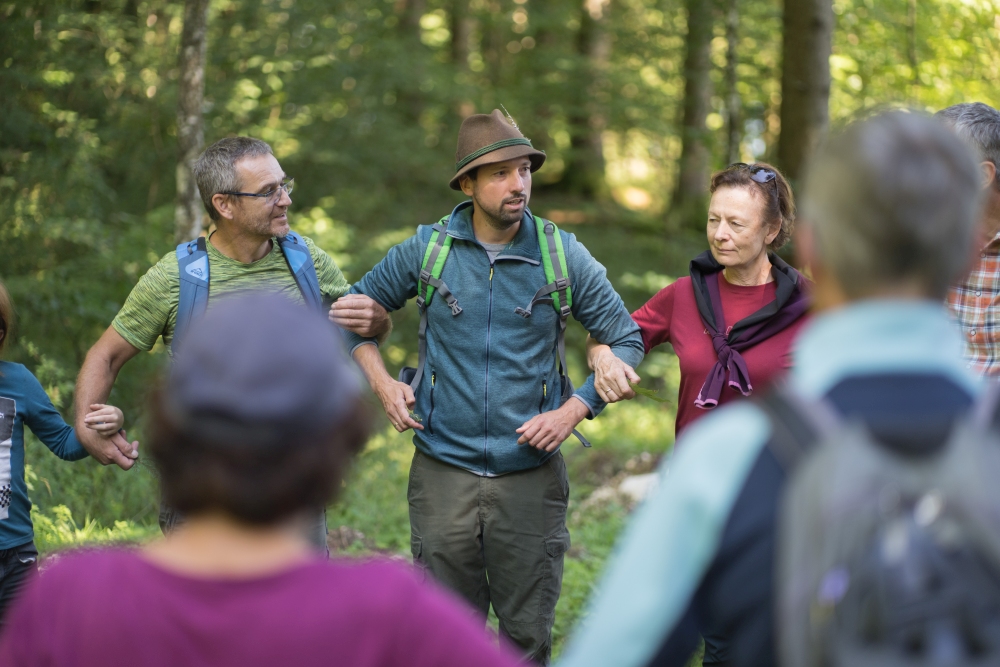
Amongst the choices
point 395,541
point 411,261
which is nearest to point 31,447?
point 395,541

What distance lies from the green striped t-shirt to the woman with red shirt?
146cm

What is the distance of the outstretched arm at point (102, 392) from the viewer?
3.74 metres

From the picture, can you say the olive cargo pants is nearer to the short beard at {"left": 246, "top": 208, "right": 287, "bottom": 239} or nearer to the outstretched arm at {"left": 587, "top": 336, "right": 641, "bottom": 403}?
the outstretched arm at {"left": 587, "top": 336, "right": 641, "bottom": 403}

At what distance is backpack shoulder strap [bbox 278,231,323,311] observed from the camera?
427 cm

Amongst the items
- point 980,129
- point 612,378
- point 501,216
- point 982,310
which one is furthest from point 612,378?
point 980,129

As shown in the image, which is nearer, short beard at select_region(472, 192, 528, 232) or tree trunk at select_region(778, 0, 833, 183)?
short beard at select_region(472, 192, 528, 232)

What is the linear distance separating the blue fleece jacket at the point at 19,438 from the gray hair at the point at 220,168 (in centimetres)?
105

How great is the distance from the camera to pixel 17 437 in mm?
3754

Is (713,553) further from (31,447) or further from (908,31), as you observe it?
(908,31)

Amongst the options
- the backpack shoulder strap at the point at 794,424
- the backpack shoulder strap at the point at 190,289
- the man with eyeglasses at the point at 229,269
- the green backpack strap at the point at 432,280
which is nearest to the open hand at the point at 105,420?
the man with eyeglasses at the point at 229,269

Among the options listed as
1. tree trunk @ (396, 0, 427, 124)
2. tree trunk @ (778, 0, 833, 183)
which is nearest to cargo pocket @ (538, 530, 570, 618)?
tree trunk @ (778, 0, 833, 183)

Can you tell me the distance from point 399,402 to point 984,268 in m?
2.32

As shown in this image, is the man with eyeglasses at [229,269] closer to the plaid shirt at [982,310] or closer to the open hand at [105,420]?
the open hand at [105,420]

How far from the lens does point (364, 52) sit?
10883 millimetres
